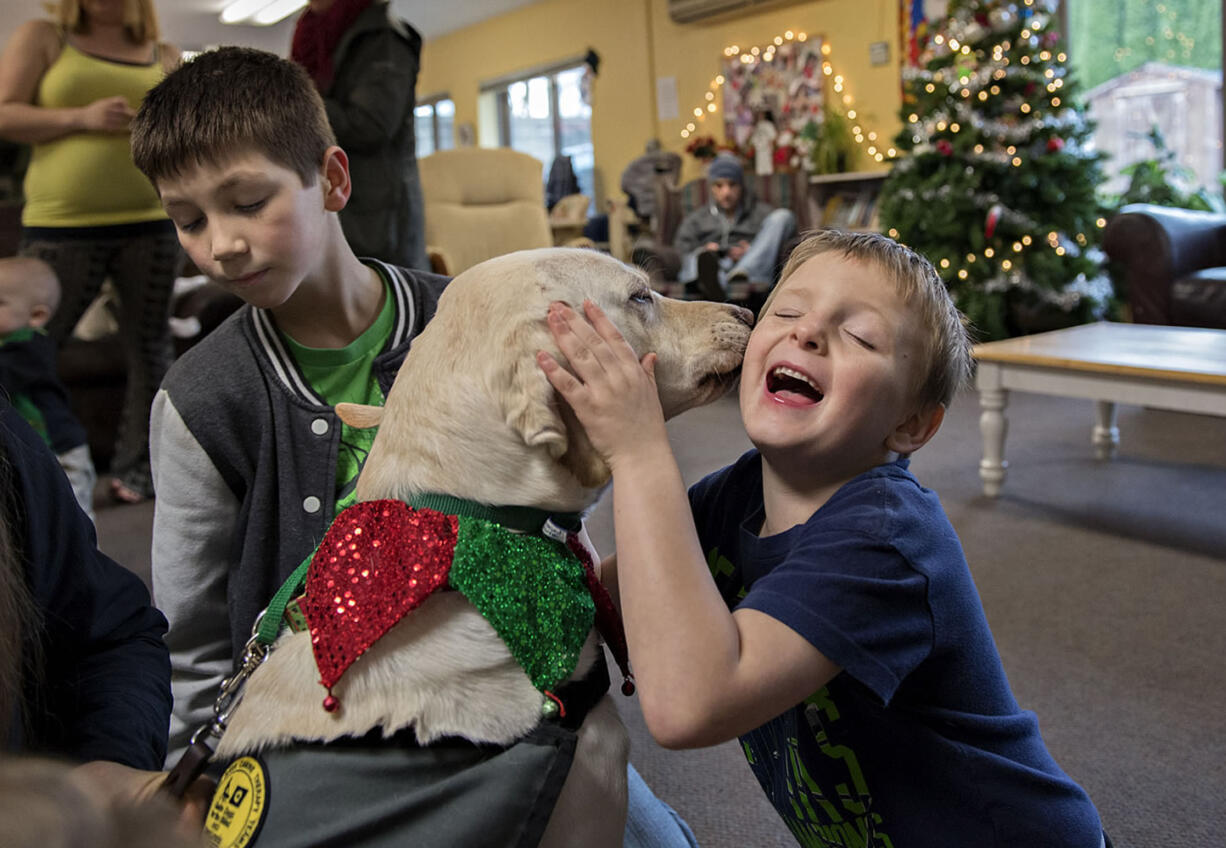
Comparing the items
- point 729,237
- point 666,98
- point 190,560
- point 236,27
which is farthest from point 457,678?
point 236,27

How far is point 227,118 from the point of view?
1.29m

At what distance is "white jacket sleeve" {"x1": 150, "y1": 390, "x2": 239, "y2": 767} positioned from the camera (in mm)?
1276

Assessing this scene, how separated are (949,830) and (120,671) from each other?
2.75ft

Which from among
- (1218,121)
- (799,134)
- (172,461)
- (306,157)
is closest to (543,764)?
(172,461)

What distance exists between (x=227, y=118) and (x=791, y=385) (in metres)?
0.83

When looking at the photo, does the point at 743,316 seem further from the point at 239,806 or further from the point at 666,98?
the point at 666,98

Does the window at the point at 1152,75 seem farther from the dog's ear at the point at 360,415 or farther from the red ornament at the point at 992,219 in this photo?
the dog's ear at the point at 360,415

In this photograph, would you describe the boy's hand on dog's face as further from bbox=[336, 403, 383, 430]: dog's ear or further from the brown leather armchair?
the brown leather armchair

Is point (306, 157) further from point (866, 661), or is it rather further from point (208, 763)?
point (866, 661)

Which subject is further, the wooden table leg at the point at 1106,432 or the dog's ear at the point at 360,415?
the wooden table leg at the point at 1106,432

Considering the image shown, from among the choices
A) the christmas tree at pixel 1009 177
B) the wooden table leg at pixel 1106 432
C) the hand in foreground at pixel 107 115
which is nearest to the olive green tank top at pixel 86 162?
the hand in foreground at pixel 107 115

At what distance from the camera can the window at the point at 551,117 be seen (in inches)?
425

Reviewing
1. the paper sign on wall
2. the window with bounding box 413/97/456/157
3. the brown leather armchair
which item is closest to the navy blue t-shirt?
the brown leather armchair

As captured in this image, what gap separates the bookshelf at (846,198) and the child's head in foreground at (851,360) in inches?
248
